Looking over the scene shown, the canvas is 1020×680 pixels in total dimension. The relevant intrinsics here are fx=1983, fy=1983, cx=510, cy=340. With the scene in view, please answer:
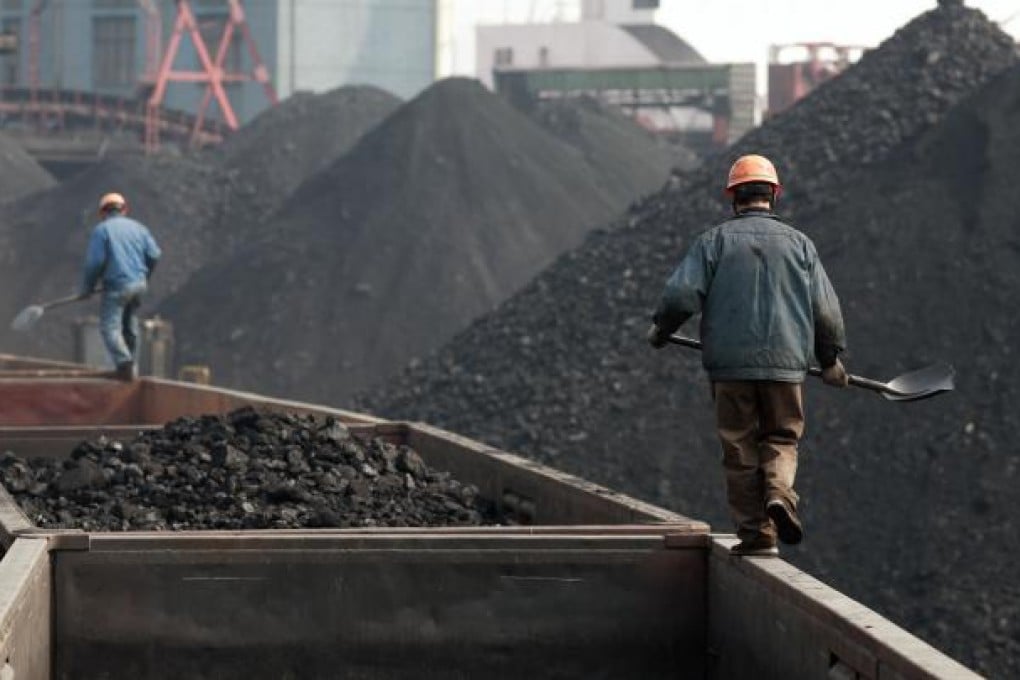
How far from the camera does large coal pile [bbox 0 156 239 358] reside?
38.8m

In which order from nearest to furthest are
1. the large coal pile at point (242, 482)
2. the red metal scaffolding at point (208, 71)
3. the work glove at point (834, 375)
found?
the work glove at point (834, 375) < the large coal pile at point (242, 482) < the red metal scaffolding at point (208, 71)

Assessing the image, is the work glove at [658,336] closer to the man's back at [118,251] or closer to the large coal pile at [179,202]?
the man's back at [118,251]

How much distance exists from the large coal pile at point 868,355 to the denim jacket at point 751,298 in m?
9.05

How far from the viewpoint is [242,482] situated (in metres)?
8.09

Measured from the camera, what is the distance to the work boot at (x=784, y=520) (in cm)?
595

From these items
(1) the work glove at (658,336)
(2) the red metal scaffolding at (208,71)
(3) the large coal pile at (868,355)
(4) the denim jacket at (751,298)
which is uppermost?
(2) the red metal scaffolding at (208,71)

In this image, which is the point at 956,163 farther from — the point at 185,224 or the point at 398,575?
the point at 185,224

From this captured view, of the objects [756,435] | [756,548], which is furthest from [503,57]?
[756,548]

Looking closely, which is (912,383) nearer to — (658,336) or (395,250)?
(658,336)

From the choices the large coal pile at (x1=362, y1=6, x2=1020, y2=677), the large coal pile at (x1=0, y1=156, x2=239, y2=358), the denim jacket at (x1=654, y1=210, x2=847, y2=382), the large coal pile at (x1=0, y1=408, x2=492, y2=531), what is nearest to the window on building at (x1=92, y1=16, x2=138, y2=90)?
the large coal pile at (x1=0, y1=156, x2=239, y2=358)

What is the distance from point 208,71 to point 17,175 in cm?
1528

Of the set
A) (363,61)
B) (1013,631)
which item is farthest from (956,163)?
(363,61)

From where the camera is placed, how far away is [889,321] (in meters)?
20.5

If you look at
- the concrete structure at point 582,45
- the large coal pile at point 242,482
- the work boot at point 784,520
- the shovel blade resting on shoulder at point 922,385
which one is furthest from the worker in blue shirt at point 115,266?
the concrete structure at point 582,45
